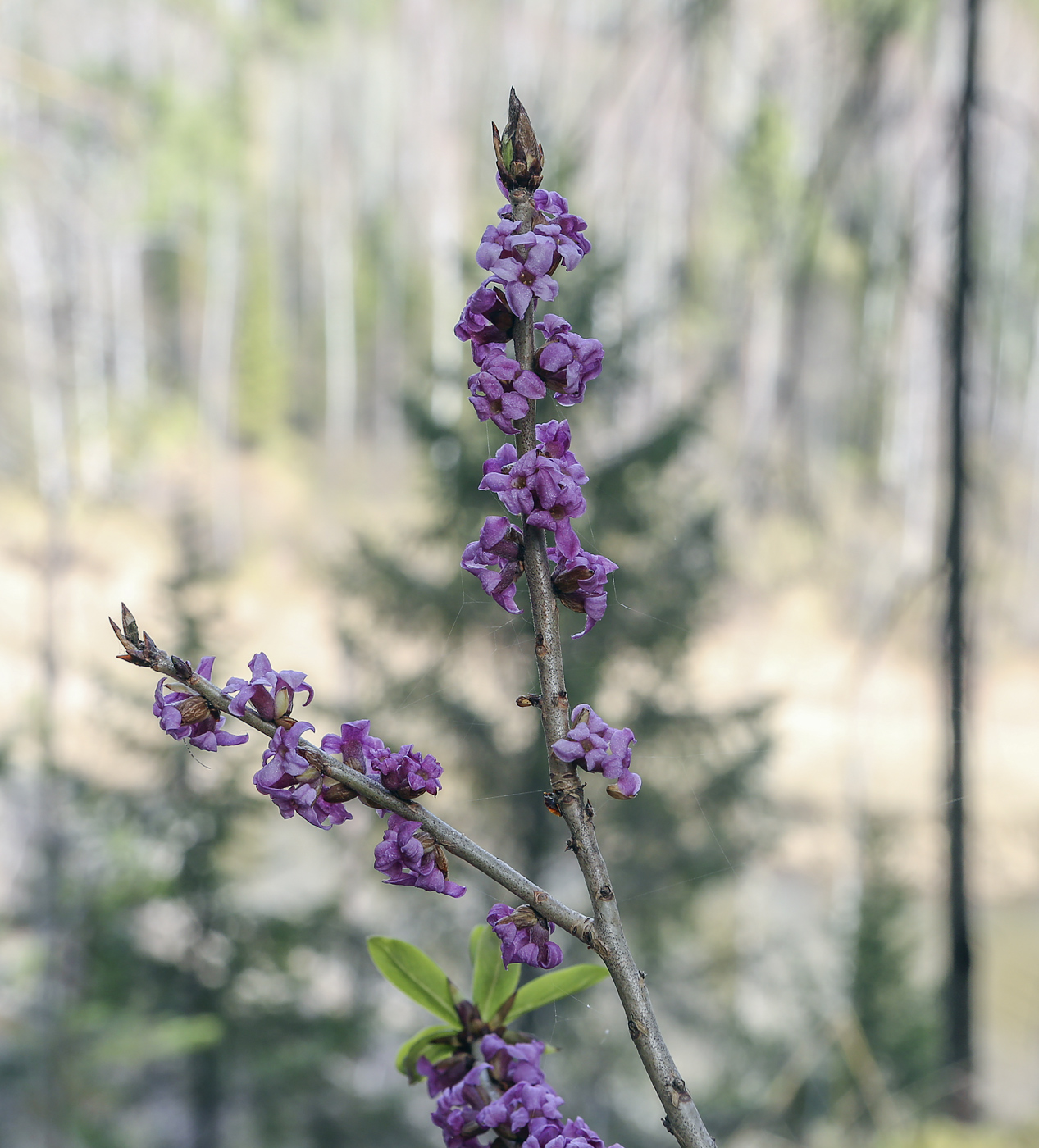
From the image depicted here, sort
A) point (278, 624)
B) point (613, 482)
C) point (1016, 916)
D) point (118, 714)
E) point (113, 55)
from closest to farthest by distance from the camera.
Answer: point (613, 482) < point (118, 714) < point (1016, 916) < point (278, 624) < point (113, 55)

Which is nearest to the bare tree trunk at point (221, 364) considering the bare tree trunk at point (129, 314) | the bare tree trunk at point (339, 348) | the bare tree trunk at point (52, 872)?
the bare tree trunk at point (129, 314)

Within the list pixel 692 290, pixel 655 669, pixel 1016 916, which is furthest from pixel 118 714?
pixel 1016 916

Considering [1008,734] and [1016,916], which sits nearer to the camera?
[1016,916]

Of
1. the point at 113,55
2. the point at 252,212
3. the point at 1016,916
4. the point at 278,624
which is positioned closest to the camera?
the point at 1016,916

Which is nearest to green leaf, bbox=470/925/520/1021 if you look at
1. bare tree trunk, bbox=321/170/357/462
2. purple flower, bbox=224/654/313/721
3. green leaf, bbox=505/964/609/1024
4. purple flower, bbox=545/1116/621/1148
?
green leaf, bbox=505/964/609/1024

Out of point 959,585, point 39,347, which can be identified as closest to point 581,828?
point 959,585

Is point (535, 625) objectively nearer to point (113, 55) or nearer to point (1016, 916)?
point (1016, 916)

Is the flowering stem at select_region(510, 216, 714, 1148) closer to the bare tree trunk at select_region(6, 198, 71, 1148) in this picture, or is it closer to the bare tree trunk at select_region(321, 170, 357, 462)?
the bare tree trunk at select_region(6, 198, 71, 1148)

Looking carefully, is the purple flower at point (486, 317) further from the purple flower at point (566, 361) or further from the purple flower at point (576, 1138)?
the purple flower at point (576, 1138)
